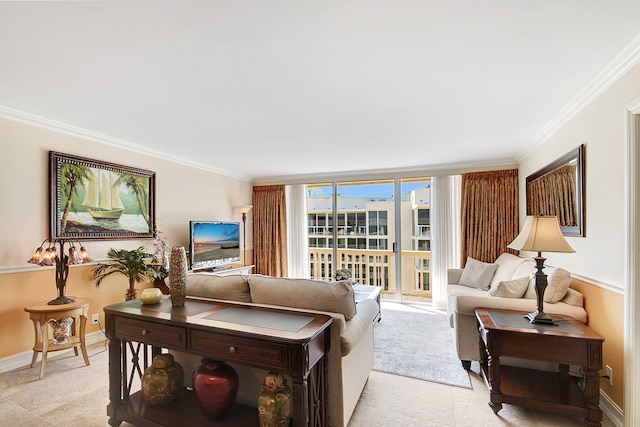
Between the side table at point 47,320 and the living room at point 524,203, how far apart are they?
9.7 inches

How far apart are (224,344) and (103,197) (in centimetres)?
292

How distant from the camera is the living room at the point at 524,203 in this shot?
6.35ft

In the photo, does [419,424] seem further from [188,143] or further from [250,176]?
[250,176]

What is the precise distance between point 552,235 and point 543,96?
1169mm

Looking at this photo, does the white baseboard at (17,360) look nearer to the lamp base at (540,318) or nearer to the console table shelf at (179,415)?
the console table shelf at (179,415)

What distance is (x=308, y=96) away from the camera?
250 centimetres

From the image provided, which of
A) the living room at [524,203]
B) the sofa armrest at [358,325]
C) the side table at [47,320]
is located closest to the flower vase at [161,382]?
the sofa armrest at [358,325]

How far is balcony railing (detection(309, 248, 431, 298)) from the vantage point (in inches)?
219

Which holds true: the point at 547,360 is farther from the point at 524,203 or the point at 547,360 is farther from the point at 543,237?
the point at 524,203

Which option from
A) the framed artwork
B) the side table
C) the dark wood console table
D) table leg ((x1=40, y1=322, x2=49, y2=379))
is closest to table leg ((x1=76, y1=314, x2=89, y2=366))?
the side table

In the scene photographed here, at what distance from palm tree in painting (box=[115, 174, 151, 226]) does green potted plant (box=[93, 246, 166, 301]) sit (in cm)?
62

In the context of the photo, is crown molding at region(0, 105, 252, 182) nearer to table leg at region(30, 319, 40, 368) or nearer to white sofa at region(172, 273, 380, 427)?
table leg at region(30, 319, 40, 368)

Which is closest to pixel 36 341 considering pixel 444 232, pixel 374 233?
pixel 374 233

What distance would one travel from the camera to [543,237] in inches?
89.4
